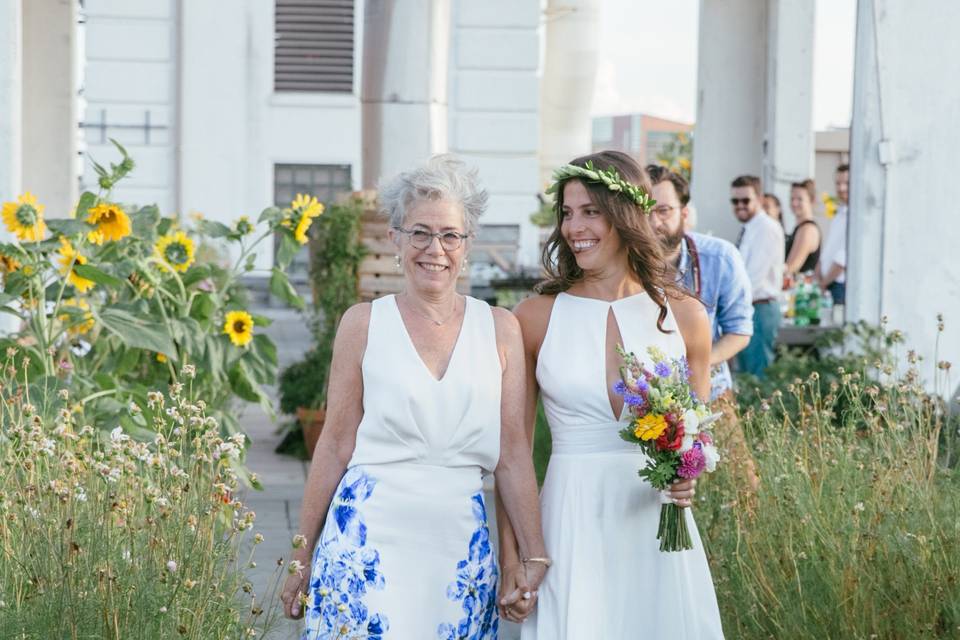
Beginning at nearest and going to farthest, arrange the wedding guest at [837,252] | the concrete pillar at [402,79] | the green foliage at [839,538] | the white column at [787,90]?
1. the green foliage at [839,538]
2. the concrete pillar at [402,79]
3. the wedding guest at [837,252]
4. the white column at [787,90]

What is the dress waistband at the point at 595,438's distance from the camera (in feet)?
14.2

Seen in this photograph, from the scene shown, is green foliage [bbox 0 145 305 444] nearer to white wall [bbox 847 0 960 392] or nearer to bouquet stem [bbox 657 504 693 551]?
bouquet stem [bbox 657 504 693 551]

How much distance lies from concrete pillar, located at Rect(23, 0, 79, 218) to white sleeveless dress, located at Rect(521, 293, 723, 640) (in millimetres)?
11028

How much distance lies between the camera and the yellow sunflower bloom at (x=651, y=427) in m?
4.04

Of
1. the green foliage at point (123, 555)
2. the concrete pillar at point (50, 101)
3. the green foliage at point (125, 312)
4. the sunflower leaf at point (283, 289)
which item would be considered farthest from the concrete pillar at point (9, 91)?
the concrete pillar at point (50, 101)

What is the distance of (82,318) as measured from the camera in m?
6.75

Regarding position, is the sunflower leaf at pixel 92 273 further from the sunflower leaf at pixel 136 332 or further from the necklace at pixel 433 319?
the necklace at pixel 433 319

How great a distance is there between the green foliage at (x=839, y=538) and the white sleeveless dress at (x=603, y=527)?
382 millimetres

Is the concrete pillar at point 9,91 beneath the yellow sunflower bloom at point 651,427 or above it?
above

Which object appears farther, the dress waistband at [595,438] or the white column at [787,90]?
the white column at [787,90]

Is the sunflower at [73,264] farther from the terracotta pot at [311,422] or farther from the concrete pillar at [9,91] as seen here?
the terracotta pot at [311,422]

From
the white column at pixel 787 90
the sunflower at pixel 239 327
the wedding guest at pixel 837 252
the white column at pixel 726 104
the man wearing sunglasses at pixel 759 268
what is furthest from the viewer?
the white column at pixel 726 104

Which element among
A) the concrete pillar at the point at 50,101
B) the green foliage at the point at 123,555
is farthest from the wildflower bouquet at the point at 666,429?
the concrete pillar at the point at 50,101

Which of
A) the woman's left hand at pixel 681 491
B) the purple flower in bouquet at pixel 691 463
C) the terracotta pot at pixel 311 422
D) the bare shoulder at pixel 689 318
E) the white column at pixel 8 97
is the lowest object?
the terracotta pot at pixel 311 422
